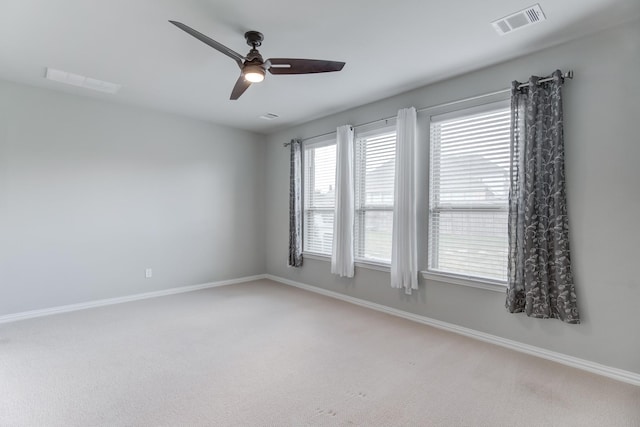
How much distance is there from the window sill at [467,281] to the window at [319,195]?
1.78m

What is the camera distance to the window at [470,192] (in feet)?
10.7

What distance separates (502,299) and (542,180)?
118 centimetres

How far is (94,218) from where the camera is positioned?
173 inches

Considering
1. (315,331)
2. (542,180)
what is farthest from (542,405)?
(315,331)

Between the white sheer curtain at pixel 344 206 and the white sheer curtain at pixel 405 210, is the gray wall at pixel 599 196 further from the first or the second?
the white sheer curtain at pixel 344 206

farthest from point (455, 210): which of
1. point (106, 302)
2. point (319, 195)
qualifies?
point (106, 302)

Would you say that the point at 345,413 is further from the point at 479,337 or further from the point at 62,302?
the point at 62,302

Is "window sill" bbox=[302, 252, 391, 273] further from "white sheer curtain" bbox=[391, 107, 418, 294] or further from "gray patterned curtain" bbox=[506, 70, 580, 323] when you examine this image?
"gray patterned curtain" bbox=[506, 70, 580, 323]

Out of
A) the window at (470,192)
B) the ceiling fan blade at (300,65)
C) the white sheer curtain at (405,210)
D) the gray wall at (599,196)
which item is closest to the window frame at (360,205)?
the white sheer curtain at (405,210)

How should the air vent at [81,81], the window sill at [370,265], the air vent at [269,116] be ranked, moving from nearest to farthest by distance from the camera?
the air vent at [81,81] < the window sill at [370,265] < the air vent at [269,116]

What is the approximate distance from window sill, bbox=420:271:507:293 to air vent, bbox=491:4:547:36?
224cm

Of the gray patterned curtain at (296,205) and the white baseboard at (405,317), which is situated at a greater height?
the gray patterned curtain at (296,205)

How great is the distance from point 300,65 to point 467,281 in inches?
105

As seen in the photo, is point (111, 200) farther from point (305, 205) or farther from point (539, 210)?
point (539, 210)
